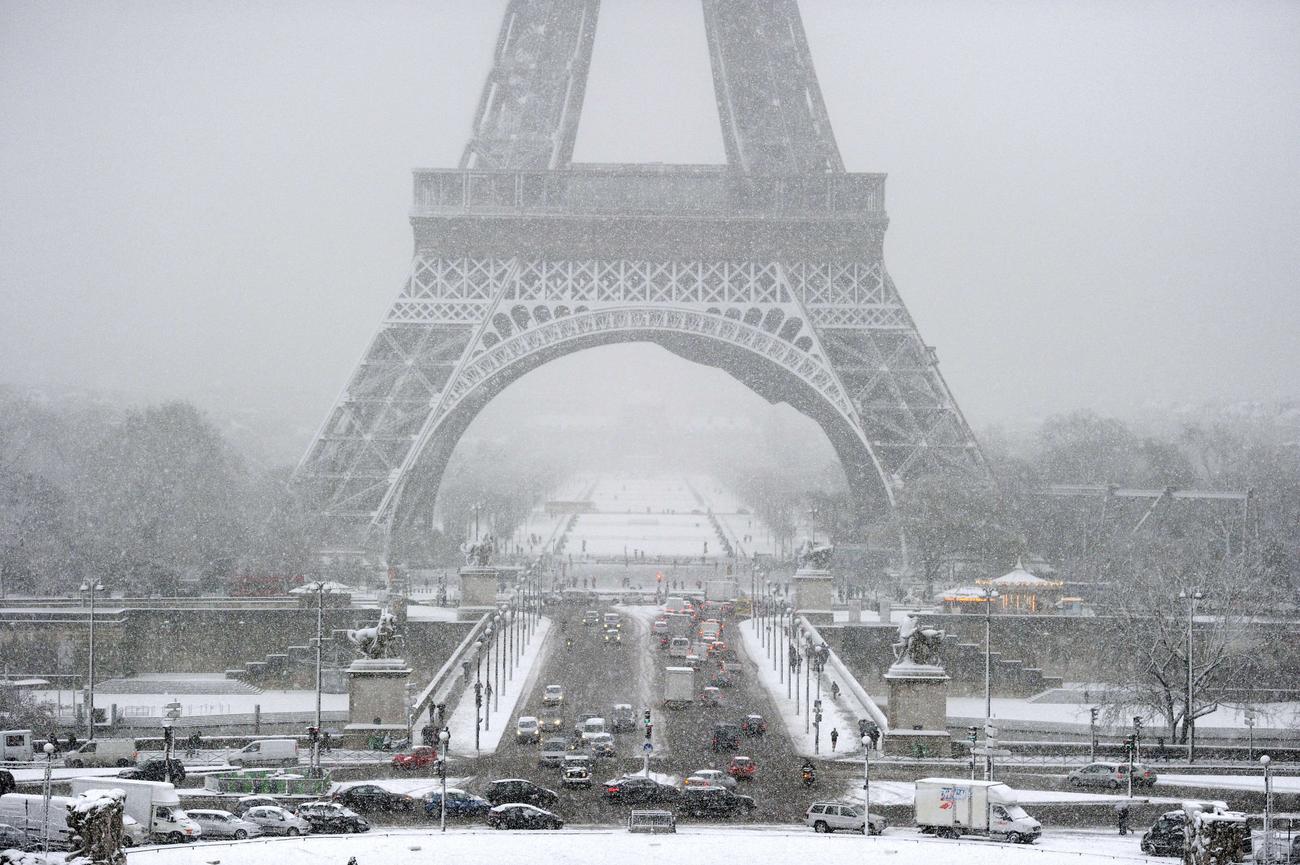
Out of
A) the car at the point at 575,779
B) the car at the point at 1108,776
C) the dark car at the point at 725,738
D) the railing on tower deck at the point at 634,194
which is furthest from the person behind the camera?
the railing on tower deck at the point at 634,194

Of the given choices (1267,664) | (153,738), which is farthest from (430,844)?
(1267,664)

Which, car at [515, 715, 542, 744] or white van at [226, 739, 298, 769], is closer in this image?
white van at [226, 739, 298, 769]

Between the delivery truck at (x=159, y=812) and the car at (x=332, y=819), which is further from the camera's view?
the car at (x=332, y=819)

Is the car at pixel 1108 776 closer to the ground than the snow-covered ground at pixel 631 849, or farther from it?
farther from it

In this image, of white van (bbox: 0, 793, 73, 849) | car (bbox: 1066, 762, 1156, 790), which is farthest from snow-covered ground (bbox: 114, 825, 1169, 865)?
car (bbox: 1066, 762, 1156, 790)

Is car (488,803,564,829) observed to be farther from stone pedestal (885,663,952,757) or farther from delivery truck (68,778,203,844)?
stone pedestal (885,663,952,757)

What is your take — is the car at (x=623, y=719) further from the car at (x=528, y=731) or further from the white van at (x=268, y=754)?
the white van at (x=268, y=754)

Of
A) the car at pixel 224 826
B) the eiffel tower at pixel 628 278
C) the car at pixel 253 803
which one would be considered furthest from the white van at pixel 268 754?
the eiffel tower at pixel 628 278
